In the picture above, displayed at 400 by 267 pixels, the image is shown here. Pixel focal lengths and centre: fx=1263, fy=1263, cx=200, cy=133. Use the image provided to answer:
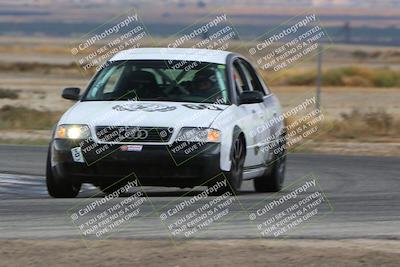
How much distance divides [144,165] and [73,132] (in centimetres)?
78

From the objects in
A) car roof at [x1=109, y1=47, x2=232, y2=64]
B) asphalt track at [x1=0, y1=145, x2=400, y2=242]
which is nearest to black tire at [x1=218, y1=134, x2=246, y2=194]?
asphalt track at [x1=0, y1=145, x2=400, y2=242]

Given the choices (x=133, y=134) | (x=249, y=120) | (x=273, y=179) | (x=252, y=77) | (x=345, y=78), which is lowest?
(x=345, y=78)

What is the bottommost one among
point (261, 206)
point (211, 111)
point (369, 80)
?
point (369, 80)

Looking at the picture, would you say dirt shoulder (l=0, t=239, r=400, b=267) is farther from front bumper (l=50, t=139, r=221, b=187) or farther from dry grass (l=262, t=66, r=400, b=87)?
dry grass (l=262, t=66, r=400, b=87)

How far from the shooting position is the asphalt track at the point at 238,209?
32.1ft

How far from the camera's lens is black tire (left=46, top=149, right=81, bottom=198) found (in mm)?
12297

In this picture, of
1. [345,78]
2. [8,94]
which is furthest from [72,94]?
[345,78]

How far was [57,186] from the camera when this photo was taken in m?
12.4

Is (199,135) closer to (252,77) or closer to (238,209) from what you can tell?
(238,209)

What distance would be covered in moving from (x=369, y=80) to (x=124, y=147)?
156ft

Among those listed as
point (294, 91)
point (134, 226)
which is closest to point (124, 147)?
point (134, 226)

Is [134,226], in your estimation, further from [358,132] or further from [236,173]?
[358,132]

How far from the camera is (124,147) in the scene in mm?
11984

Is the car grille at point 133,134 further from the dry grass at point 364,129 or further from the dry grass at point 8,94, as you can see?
the dry grass at point 8,94
